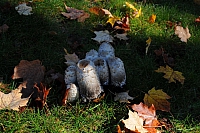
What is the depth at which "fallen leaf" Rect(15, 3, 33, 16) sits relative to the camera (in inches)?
168

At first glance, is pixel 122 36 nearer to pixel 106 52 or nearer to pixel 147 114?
pixel 106 52

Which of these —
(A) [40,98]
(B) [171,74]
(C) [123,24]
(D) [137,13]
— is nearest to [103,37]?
(C) [123,24]

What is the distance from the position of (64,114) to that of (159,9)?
2431 mm

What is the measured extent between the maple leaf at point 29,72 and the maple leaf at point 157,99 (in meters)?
1.11

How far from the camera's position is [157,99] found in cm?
311

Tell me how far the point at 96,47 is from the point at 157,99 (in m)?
1.13

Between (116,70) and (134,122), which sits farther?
(116,70)

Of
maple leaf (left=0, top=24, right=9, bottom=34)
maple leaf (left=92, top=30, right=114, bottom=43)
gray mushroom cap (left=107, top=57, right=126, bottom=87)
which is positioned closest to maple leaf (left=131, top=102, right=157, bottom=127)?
gray mushroom cap (left=107, top=57, right=126, bottom=87)

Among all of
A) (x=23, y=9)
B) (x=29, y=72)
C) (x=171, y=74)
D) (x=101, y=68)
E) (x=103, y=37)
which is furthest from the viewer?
(x=23, y=9)

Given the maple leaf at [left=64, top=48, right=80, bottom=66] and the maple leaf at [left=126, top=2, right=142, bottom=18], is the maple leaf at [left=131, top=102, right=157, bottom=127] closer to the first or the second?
the maple leaf at [left=64, top=48, right=80, bottom=66]

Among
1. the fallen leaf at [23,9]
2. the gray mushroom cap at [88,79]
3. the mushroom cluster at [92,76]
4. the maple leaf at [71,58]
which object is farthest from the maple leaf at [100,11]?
the gray mushroom cap at [88,79]

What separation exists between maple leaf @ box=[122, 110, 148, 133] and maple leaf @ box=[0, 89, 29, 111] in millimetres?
960

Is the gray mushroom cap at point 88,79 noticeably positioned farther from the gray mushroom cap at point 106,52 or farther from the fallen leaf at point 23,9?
the fallen leaf at point 23,9

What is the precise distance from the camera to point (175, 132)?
2.91 meters
